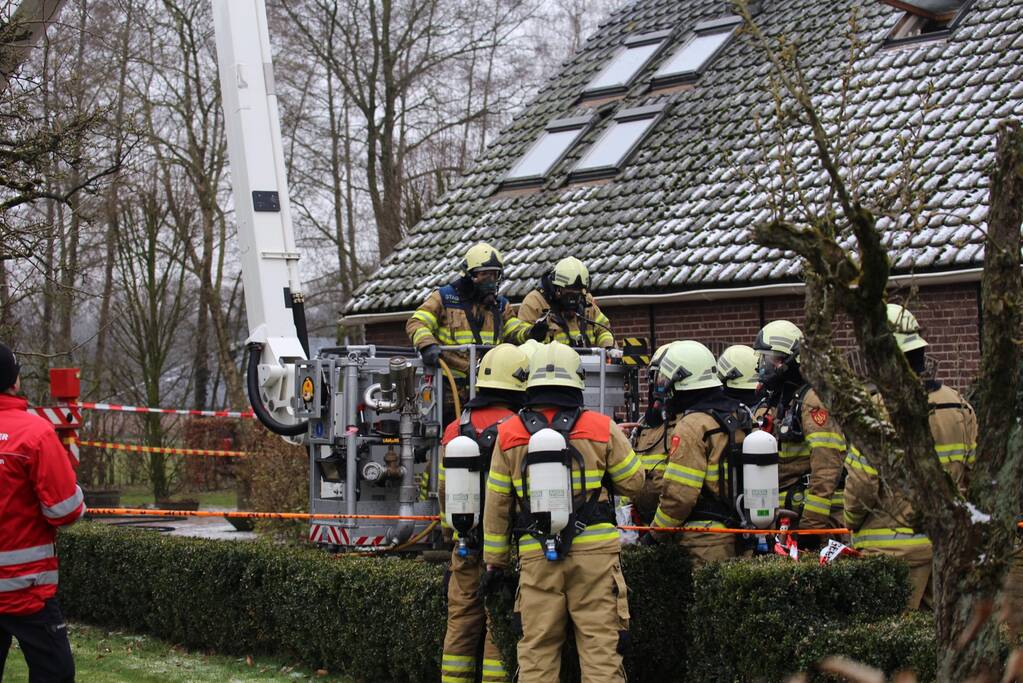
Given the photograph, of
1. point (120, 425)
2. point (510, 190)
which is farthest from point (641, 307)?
point (120, 425)

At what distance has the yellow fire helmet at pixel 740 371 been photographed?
29.1ft

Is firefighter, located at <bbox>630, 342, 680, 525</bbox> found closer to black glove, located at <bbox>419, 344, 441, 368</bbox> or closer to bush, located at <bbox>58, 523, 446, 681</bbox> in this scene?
bush, located at <bbox>58, 523, 446, 681</bbox>

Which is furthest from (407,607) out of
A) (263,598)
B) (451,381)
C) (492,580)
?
(451,381)

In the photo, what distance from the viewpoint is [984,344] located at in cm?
400

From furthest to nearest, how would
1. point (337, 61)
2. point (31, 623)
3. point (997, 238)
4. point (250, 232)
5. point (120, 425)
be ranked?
point (337, 61) → point (120, 425) → point (250, 232) → point (31, 623) → point (997, 238)

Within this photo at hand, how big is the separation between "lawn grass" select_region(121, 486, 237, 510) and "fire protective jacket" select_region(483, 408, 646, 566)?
18.1 meters

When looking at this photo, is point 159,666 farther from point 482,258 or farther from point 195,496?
point 195,496

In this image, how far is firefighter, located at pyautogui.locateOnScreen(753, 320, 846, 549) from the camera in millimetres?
7715

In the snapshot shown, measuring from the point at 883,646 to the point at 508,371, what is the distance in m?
2.63

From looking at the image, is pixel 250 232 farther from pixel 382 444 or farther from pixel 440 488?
pixel 440 488

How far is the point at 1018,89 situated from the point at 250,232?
790 cm

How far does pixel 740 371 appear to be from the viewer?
8.89 metres

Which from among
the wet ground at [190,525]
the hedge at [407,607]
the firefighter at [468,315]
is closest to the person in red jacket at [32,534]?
the hedge at [407,607]

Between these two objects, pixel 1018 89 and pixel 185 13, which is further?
pixel 185 13
